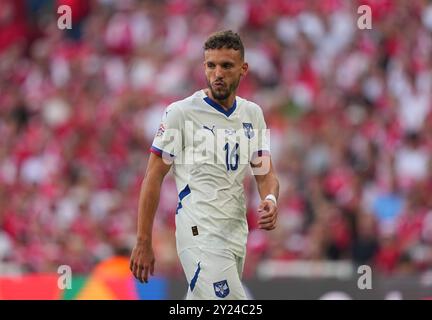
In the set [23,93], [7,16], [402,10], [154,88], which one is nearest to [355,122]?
[402,10]

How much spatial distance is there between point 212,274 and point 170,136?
927mm

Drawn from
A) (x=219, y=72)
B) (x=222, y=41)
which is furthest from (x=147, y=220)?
(x=222, y=41)

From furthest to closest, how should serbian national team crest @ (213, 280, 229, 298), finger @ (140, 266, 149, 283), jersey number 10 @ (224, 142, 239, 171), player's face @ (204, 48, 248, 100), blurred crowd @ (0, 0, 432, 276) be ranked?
blurred crowd @ (0, 0, 432, 276) → jersey number 10 @ (224, 142, 239, 171) → player's face @ (204, 48, 248, 100) → serbian national team crest @ (213, 280, 229, 298) → finger @ (140, 266, 149, 283)

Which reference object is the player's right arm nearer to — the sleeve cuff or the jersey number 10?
the sleeve cuff

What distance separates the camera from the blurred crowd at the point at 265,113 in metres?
14.5

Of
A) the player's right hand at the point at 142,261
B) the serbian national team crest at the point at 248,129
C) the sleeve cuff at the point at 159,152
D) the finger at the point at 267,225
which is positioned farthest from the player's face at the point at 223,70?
the player's right hand at the point at 142,261

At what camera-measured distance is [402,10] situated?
1683 centimetres

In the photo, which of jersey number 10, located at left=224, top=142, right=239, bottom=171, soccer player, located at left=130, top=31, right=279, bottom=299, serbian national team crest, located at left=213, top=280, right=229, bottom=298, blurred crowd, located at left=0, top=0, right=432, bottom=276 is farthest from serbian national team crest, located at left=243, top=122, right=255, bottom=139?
blurred crowd, located at left=0, top=0, right=432, bottom=276

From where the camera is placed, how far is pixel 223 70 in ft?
25.5

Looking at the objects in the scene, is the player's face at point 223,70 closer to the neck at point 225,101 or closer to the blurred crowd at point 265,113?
the neck at point 225,101

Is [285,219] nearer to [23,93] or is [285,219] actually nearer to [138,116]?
[138,116]

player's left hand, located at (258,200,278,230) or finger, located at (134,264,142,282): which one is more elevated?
player's left hand, located at (258,200,278,230)

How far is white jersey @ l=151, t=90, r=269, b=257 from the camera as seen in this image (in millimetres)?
7762

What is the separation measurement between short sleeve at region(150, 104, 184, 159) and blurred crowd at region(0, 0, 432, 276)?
616cm
